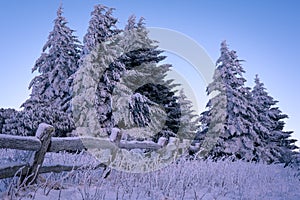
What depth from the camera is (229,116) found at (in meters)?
18.0

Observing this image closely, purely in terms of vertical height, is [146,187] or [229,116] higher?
[229,116]

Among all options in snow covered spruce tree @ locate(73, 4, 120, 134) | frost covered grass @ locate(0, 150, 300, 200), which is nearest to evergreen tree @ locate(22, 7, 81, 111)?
snow covered spruce tree @ locate(73, 4, 120, 134)

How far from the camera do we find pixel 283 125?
26703mm

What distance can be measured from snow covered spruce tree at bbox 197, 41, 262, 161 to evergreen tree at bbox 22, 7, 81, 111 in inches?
369

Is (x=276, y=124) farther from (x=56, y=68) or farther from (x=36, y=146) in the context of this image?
(x=36, y=146)

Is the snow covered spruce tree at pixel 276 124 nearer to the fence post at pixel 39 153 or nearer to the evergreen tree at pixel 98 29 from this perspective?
the evergreen tree at pixel 98 29

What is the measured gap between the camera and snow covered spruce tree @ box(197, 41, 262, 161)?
1748 centimetres

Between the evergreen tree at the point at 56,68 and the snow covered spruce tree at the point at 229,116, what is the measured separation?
30.8 feet

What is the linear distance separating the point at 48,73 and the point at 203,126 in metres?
11.7

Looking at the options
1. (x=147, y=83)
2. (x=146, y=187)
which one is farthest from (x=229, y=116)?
(x=146, y=187)

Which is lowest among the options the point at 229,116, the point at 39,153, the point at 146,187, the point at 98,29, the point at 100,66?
the point at 146,187

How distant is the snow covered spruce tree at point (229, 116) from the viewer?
1748cm

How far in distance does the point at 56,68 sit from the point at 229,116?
1220cm

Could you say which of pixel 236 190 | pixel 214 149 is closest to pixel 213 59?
pixel 214 149
